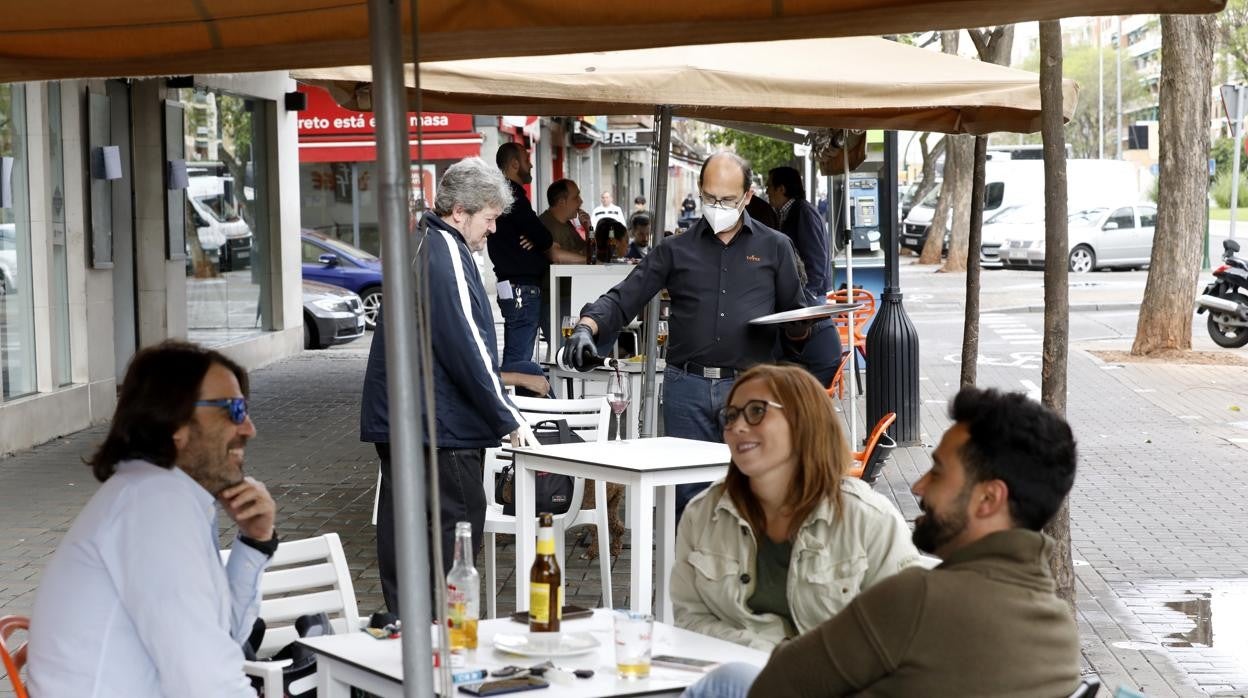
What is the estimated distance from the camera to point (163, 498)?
2.97 metres

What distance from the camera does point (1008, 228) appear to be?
4078 cm

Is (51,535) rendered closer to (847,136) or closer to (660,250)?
(660,250)

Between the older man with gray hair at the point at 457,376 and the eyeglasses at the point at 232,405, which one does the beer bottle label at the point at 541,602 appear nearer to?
the eyeglasses at the point at 232,405

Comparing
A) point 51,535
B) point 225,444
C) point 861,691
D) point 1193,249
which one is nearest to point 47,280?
point 51,535

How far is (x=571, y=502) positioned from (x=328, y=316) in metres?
13.9

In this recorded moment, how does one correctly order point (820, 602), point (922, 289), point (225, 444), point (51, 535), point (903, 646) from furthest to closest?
point (922, 289), point (51, 535), point (820, 602), point (225, 444), point (903, 646)

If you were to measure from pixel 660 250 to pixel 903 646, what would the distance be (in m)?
4.46

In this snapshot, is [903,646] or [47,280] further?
[47,280]

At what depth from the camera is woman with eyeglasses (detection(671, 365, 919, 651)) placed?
3684mm

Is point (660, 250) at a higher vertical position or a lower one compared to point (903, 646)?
higher

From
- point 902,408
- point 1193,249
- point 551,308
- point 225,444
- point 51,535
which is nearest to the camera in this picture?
point 225,444

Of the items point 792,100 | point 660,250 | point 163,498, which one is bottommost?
point 163,498

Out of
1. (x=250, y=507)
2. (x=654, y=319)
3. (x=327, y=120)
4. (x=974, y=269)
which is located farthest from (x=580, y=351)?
(x=327, y=120)

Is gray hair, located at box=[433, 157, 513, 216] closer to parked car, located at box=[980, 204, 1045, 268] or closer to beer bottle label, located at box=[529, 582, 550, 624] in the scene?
beer bottle label, located at box=[529, 582, 550, 624]
